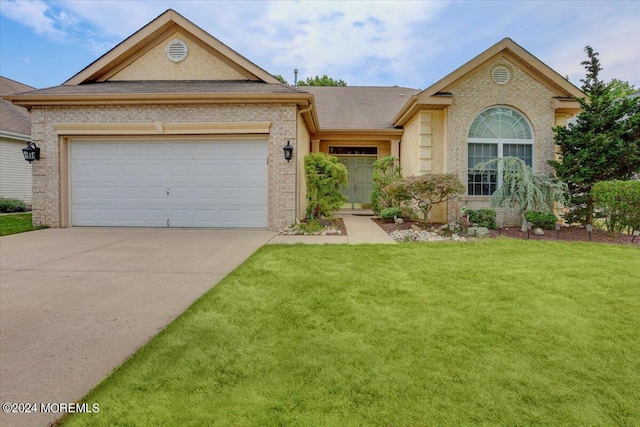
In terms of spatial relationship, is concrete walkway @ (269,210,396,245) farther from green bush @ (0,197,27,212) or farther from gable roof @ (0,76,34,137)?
gable roof @ (0,76,34,137)

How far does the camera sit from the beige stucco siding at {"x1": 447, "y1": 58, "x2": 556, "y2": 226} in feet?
32.1

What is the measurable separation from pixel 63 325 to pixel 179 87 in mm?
8293

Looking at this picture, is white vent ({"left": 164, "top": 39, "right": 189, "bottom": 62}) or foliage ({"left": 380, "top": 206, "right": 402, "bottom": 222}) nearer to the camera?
white vent ({"left": 164, "top": 39, "right": 189, "bottom": 62})

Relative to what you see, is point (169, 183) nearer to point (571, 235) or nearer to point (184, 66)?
point (184, 66)

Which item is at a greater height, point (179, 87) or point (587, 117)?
point (179, 87)

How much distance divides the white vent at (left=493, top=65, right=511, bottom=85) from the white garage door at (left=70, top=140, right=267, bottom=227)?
711 cm

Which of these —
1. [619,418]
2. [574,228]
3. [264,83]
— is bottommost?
[619,418]

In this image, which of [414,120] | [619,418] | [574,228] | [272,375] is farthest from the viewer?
[414,120]

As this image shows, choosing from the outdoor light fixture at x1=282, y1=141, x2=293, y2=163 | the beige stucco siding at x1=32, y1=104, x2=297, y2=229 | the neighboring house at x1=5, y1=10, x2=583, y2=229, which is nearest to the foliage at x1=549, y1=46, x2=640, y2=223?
the neighboring house at x1=5, y1=10, x2=583, y2=229

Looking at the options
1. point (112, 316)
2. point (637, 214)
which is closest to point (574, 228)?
point (637, 214)

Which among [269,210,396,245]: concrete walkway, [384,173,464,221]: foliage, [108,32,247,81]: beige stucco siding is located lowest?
[269,210,396,245]: concrete walkway

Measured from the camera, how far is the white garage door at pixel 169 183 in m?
9.39

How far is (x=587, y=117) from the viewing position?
858 cm

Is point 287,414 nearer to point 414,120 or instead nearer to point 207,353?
point 207,353
